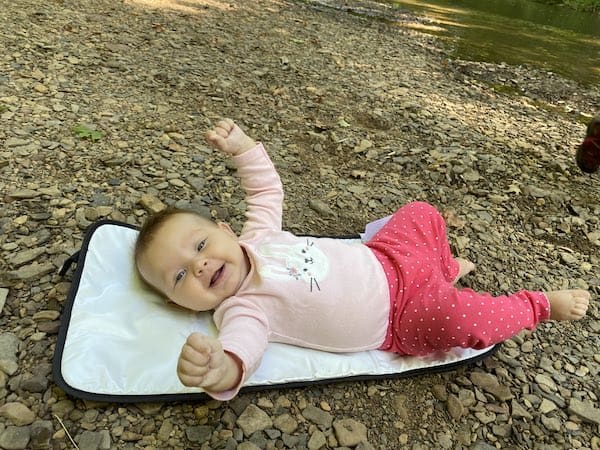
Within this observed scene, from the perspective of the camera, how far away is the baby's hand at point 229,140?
7.79ft

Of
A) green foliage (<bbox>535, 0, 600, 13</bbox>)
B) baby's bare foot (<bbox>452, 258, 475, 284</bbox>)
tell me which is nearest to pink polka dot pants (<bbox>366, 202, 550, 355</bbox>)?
baby's bare foot (<bbox>452, 258, 475, 284</bbox>)

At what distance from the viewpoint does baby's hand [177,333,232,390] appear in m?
1.49

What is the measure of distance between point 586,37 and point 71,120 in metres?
10.7

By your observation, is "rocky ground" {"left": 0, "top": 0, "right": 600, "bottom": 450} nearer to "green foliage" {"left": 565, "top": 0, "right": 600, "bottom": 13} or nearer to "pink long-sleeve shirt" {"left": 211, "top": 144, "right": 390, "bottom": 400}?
"pink long-sleeve shirt" {"left": 211, "top": 144, "right": 390, "bottom": 400}

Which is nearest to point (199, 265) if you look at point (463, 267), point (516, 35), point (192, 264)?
point (192, 264)

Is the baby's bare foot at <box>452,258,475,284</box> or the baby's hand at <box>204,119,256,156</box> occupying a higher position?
the baby's hand at <box>204,119,256,156</box>

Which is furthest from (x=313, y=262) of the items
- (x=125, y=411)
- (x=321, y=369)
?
(x=125, y=411)

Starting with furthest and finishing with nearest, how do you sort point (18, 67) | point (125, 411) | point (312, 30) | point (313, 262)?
1. point (312, 30)
2. point (18, 67)
3. point (313, 262)
4. point (125, 411)

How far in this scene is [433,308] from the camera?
2.07m

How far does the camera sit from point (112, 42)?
4.78 m

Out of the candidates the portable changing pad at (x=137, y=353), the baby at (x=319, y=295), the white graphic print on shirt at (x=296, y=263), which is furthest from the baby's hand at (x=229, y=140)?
the portable changing pad at (x=137, y=353)

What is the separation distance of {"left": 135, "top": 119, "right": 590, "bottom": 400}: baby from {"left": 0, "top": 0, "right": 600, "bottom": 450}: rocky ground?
0.21 meters

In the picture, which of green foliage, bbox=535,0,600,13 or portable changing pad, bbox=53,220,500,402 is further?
green foliage, bbox=535,0,600,13

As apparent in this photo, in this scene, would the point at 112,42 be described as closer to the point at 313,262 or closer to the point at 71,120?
the point at 71,120
